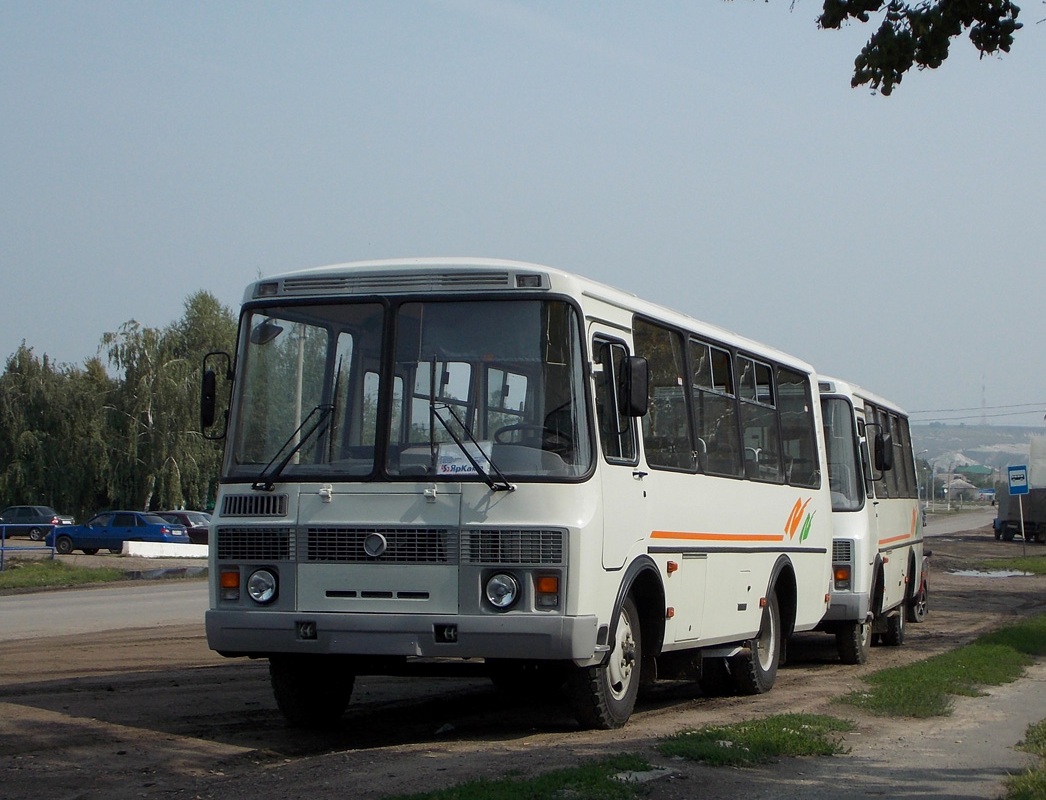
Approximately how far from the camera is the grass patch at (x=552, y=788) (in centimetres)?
705

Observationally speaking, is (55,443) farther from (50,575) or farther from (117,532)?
(50,575)

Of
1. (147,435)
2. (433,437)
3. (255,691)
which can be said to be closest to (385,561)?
(433,437)

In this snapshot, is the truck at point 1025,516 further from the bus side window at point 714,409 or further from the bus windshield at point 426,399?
the bus windshield at point 426,399

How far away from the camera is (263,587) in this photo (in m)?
9.48

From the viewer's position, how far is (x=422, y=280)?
31.6ft

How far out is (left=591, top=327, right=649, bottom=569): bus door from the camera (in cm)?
962

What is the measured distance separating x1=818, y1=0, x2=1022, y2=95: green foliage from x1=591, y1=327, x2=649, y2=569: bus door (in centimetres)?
244

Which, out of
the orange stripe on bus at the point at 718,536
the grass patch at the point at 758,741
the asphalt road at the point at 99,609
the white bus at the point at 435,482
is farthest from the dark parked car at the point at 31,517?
the grass patch at the point at 758,741

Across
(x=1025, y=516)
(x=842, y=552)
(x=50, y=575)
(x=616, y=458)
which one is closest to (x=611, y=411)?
(x=616, y=458)

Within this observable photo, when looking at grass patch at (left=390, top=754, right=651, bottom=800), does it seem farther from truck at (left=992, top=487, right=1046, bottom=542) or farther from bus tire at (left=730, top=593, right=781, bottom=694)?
truck at (left=992, top=487, right=1046, bottom=542)

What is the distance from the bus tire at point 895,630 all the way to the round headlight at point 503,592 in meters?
11.2

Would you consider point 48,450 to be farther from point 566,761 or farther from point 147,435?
point 566,761

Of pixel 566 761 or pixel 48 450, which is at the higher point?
pixel 48 450

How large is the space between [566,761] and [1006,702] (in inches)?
232
